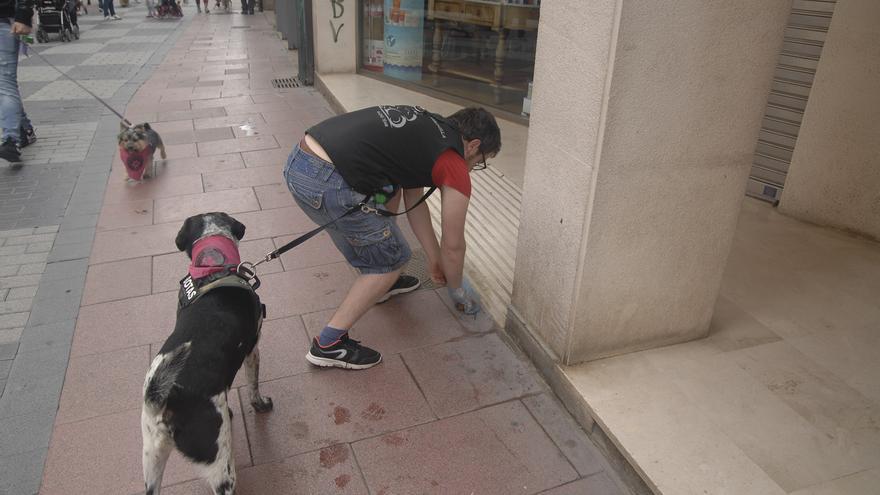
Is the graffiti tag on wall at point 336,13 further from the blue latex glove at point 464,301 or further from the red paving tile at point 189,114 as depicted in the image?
the blue latex glove at point 464,301

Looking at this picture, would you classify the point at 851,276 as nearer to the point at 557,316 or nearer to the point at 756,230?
the point at 756,230

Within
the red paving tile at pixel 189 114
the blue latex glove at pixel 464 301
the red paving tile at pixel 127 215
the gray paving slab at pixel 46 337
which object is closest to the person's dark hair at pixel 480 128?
the blue latex glove at pixel 464 301

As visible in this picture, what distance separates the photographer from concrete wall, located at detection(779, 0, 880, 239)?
4.16m

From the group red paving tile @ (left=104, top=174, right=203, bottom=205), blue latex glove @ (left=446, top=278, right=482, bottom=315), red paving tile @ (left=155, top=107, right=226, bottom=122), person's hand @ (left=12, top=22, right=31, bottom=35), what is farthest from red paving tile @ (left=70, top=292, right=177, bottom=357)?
red paving tile @ (left=155, top=107, right=226, bottom=122)

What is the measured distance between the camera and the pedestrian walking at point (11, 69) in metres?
5.68

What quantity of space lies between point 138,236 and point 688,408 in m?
3.84

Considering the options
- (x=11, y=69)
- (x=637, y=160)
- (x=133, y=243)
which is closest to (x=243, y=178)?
(x=133, y=243)

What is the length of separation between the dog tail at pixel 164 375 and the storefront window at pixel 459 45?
5.76 m

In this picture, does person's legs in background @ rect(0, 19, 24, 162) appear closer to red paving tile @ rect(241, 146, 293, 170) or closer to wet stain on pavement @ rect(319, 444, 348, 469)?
red paving tile @ rect(241, 146, 293, 170)

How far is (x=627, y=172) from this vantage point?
99.3 inches

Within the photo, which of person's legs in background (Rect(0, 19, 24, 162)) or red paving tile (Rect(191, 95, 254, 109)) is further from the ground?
person's legs in background (Rect(0, 19, 24, 162))

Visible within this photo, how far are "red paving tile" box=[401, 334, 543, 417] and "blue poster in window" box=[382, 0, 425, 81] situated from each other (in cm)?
627

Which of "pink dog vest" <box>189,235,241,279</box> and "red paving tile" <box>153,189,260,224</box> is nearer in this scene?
"pink dog vest" <box>189,235,241,279</box>

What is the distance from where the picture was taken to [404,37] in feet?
28.9
